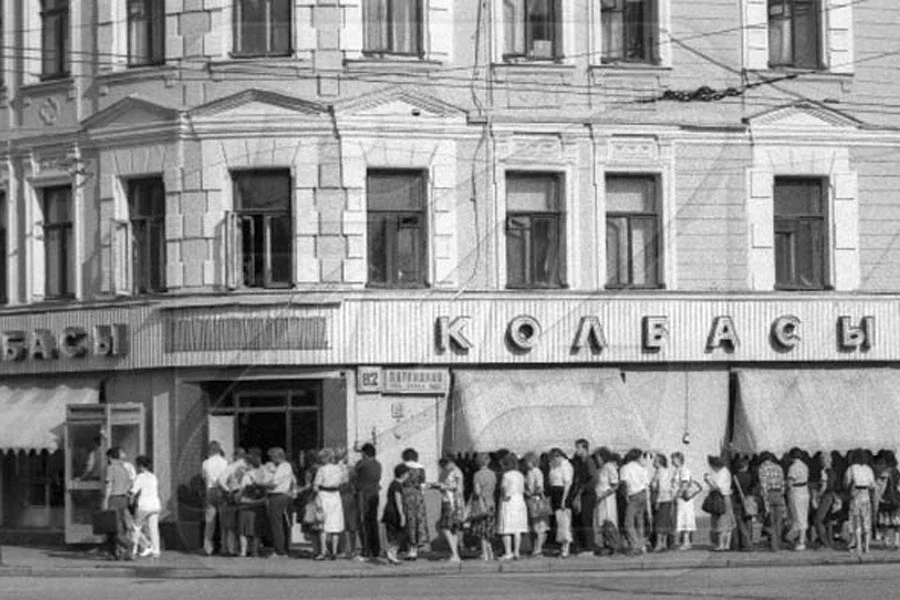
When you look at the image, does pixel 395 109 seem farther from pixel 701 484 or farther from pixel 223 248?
pixel 701 484

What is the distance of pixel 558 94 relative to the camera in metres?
44.1

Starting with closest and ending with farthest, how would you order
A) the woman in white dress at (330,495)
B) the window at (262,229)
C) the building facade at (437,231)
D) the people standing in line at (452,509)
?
the people standing in line at (452,509)
the woman in white dress at (330,495)
the building facade at (437,231)
the window at (262,229)

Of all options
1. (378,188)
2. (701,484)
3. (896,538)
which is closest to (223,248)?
(378,188)

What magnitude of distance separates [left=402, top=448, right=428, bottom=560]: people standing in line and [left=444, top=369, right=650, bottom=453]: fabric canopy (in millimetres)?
2698

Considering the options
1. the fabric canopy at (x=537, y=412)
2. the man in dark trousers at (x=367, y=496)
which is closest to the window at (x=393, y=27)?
the fabric canopy at (x=537, y=412)

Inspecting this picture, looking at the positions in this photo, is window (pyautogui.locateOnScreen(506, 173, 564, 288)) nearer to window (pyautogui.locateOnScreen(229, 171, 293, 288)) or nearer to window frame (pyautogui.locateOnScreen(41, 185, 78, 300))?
window (pyautogui.locateOnScreen(229, 171, 293, 288))

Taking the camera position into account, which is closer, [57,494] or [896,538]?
[896,538]

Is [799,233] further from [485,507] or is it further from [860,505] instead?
[485,507]

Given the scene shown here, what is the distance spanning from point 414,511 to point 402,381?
3.77 m

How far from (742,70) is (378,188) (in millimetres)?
6921

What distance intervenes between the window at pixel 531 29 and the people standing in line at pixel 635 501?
25.2ft

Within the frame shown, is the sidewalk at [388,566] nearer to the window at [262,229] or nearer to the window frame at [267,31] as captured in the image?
the window at [262,229]

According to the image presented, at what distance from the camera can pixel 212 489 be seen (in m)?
41.5

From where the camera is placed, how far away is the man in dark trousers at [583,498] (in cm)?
4094
